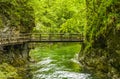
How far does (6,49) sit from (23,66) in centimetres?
309

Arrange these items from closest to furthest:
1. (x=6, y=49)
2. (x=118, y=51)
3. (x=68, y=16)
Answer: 1. (x=118, y=51)
2. (x=6, y=49)
3. (x=68, y=16)

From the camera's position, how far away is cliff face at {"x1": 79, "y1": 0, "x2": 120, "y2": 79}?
86.5 ft

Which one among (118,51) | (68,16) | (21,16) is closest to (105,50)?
(118,51)

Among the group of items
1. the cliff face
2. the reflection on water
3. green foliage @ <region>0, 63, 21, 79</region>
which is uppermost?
the cliff face

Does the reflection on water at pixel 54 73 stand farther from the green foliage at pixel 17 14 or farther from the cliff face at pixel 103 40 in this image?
the green foliage at pixel 17 14

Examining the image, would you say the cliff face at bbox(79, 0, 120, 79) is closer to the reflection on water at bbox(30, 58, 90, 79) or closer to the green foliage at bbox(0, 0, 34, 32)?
the reflection on water at bbox(30, 58, 90, 79)

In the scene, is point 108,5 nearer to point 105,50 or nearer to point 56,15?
point 105,50

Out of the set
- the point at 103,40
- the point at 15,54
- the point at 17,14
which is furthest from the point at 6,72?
the point at 17,14

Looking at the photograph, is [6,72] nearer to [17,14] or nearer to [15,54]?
[15,54]

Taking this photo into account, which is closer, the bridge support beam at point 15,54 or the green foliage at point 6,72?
the green foliage at point 6,72

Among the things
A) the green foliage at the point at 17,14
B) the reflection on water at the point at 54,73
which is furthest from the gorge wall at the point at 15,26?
the reflection on water at the point at 54,73

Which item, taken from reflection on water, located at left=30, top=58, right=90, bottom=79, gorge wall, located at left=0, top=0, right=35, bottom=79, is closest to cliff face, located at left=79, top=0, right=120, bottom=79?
reflection on water, located at left=30, top=58, right=90, bottom=79

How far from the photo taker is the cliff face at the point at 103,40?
26.4 metres

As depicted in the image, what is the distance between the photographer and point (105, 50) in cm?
2920
